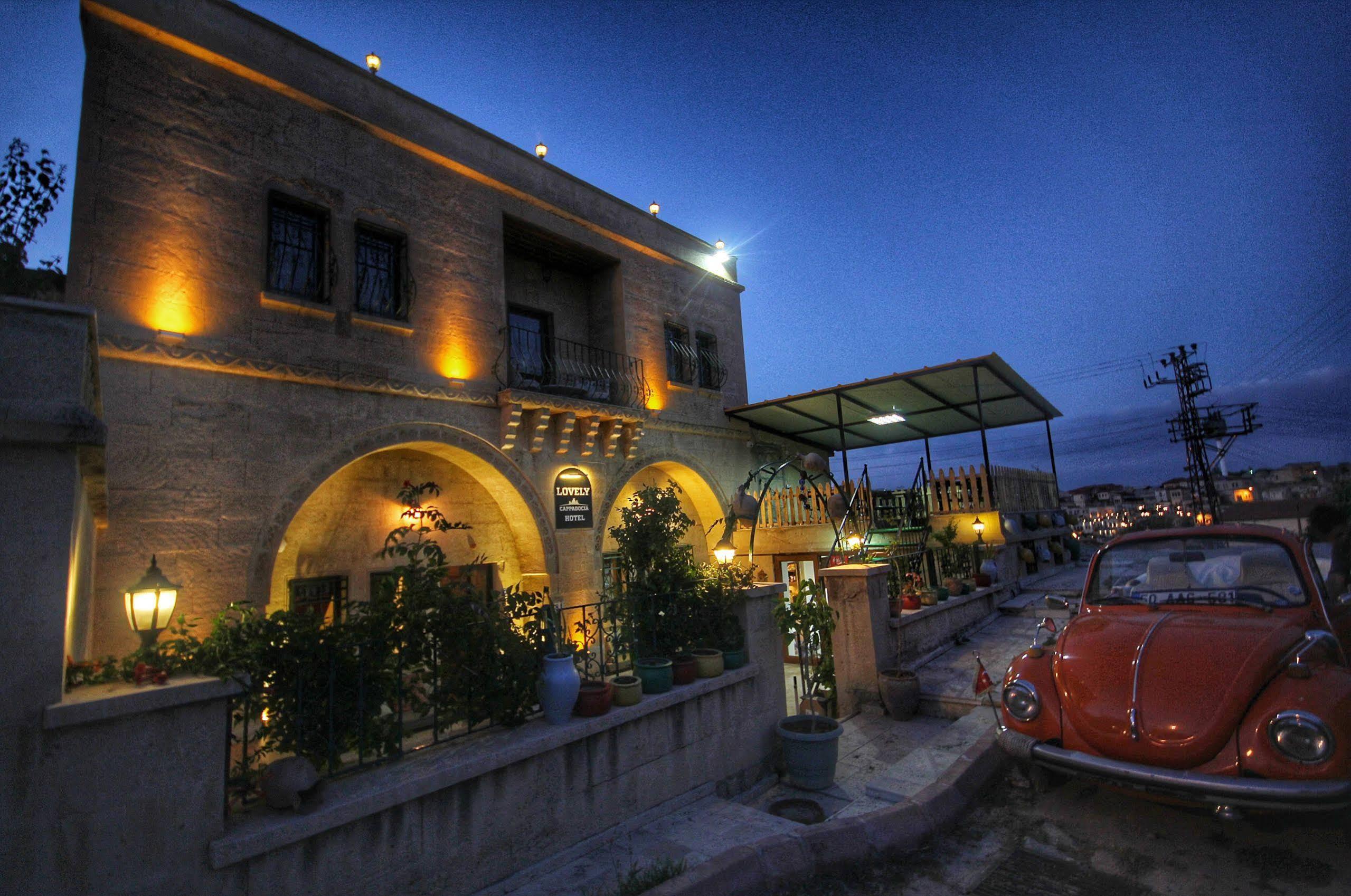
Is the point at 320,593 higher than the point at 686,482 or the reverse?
the reverse

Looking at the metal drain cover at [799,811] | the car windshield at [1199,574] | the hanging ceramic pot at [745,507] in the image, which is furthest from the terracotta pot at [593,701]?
the hanging ceramic pot at [745,507]

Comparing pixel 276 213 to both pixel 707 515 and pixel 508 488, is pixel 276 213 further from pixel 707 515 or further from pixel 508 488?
pixel 707 515

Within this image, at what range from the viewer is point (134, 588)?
4379mm

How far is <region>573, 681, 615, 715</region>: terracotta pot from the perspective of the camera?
205 inches

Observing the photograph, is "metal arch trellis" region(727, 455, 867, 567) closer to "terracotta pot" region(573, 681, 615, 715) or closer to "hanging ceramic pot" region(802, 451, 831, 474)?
"hanging ceramic pot" region(802, 451, 831, 474)

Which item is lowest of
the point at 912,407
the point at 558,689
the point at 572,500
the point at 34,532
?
the point at 558,689

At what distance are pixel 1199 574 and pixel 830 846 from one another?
13.3 feet

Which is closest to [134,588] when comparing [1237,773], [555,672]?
[555,672]

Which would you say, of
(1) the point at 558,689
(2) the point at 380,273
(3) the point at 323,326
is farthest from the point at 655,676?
(2) the point at 380,273

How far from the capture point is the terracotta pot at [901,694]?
768 cm

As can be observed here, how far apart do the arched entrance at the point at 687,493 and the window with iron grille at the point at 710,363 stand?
2.40 meters

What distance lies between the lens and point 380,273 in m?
9.39

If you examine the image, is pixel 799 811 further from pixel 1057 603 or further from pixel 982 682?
pixel 1057 603

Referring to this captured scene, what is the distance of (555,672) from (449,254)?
307 inches
